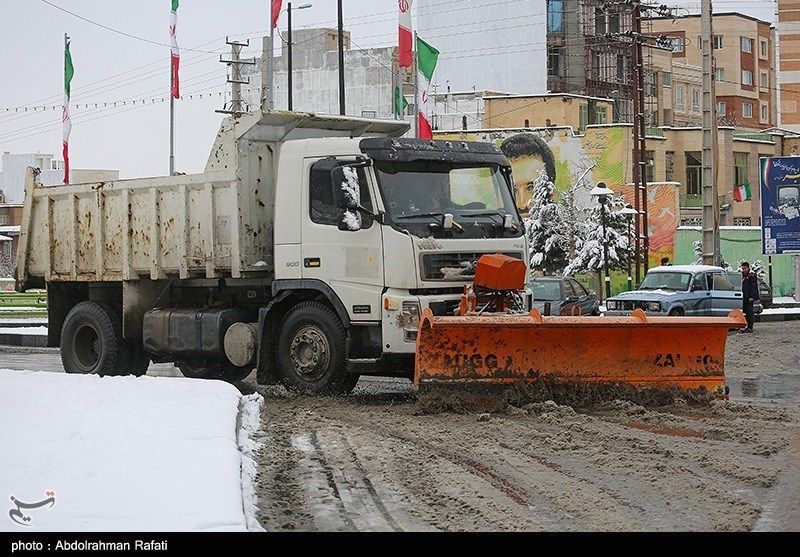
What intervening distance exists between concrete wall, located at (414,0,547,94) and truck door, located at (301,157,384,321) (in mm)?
63685

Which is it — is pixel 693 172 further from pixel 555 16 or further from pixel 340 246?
pixel 340 246

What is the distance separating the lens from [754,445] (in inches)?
427

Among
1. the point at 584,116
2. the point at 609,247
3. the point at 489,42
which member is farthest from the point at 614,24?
the point at 609,247

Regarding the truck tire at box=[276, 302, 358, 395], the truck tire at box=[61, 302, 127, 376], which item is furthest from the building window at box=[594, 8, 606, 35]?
the truck tire at box=[276, 302, 358, 395]

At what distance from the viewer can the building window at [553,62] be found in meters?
78.4

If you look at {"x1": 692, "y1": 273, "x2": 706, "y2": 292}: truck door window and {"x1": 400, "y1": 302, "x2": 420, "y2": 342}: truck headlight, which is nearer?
{"x1": 400, "y1": 302, "x2": 420, "y2": 342}: truck headlight

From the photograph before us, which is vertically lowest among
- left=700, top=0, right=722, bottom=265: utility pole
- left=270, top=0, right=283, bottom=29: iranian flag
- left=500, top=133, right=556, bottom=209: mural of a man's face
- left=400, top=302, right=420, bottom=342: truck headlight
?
left=400, top=302, right=420, bottom=342: truck headlight

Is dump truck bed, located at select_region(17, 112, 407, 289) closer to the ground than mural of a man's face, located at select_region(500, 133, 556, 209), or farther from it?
closer to the ground

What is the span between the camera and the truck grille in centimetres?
1399

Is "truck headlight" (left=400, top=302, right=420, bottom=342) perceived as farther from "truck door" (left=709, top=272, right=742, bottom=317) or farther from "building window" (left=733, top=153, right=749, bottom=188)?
"building window" (left=733, top=153, right=749, bottom=188)

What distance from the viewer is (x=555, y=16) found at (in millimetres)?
78188

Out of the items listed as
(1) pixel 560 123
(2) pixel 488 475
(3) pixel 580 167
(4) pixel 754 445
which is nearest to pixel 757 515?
(2) pixel 488 475

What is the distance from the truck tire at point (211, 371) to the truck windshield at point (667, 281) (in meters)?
14.1

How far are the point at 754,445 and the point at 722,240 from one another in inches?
1759
